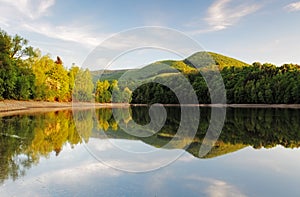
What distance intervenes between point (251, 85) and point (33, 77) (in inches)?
1853

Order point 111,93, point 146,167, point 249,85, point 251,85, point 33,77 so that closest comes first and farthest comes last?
point 146,167
point 33,77
point 251,85
point 249,85
point 111,93

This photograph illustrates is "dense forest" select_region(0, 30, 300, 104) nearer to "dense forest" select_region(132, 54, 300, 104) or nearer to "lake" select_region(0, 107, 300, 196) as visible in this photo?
"dense forest" select_region(132, 54, 300, 104)

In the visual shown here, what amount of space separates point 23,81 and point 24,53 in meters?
4.27

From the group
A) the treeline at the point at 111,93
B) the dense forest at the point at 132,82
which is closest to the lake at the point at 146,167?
the dense forest at the point at 132,82

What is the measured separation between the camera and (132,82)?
104 meters

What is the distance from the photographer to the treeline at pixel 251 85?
65062 mm

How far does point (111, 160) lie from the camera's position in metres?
9.23

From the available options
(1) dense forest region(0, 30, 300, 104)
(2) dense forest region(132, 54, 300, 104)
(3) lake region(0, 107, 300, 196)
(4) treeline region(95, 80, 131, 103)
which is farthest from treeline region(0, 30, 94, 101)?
(3) lake region(0, 107, 300, 196)

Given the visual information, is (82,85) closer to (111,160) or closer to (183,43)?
(183,43)

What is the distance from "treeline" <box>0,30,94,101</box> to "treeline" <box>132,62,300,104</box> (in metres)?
23.7

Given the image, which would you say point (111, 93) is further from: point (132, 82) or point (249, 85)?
point (249, 85)

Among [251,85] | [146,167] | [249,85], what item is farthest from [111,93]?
[146,167]

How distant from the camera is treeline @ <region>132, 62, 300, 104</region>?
213 ft

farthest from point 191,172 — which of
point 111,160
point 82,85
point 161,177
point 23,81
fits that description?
point 82,85
